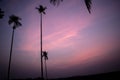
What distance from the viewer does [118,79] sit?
3556 cm

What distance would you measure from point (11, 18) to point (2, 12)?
1627 centimetres

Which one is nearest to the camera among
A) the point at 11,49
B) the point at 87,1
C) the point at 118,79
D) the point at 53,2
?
the point at 87,1

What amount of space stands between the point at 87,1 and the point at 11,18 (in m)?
37.0

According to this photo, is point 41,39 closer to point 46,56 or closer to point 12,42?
point 12,42

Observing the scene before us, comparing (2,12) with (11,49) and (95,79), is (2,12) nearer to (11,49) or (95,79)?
(11,49)

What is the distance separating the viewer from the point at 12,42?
1649 inches

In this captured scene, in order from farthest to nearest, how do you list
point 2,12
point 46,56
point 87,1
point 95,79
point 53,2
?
1. point 46,56
2. point 95,79
3. point 2,12
4. point 53,2
5. point 87,1

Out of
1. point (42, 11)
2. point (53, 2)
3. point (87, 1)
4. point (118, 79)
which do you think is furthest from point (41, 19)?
point (87, 1)

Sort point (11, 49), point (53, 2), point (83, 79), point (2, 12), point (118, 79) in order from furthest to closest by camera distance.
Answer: point (83, 79) → point (11, 49) → point (118, 79) → point (2, 12) → point (53, 2)

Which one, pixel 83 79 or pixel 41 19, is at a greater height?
pixel 41 19

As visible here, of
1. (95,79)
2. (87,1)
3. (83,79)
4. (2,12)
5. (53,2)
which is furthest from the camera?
(83,79)

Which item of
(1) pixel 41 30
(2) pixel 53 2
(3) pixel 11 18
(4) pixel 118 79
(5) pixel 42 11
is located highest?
(5) pixel 42 11

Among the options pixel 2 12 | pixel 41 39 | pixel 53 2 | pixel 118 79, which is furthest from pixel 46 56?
pixel 53 2

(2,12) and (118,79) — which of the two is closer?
(2,12)
